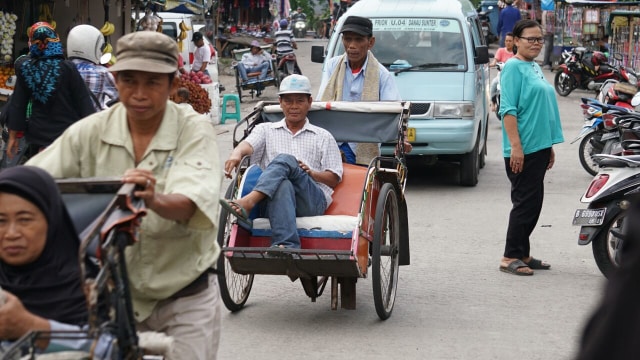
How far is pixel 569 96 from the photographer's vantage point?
24203 millimetres

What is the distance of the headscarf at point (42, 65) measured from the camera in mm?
8102

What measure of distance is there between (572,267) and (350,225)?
271cm

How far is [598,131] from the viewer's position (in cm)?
1312

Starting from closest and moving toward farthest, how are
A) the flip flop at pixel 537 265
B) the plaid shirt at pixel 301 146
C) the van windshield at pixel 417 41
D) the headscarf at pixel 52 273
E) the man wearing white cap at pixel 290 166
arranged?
the headscarf at pixel 52 273 → the man wearing white cap at pixel 290 166 → the plaid shirt at pixel 301 146 → the flip flop at pixel 537 265 → the van windshield at pixel 417 41

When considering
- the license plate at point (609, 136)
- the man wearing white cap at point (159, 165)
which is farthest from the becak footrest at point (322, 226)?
the license plate at point (609, 136)

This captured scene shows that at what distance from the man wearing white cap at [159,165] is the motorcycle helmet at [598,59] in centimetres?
1970

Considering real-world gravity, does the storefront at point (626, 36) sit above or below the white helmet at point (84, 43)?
below

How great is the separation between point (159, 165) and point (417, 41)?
9.46 m

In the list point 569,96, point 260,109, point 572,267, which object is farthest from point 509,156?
point 569,96

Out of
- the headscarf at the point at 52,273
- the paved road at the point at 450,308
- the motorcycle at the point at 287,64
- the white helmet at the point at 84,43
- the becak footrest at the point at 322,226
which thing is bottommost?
the paved road at the point at 450,308

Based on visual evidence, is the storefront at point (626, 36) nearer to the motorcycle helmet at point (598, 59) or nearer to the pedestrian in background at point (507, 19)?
the motorcycle helmet at point (598, 59)

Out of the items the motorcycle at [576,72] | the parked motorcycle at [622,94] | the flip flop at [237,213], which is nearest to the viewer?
the flip flop at [237,213]

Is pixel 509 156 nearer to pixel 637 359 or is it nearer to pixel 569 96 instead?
pixel 637 359

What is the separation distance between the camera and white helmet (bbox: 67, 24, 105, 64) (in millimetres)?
8664
